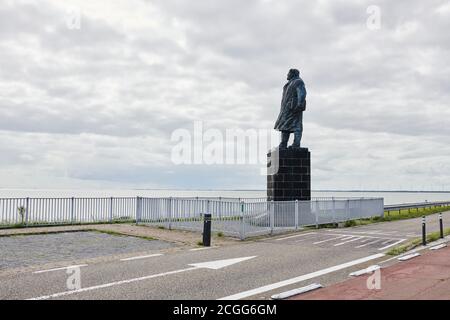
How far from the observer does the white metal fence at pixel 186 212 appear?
16.0m

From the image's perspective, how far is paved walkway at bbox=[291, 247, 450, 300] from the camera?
7.00 meters

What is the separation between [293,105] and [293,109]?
0.22 m

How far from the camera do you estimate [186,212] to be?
17922 millimetres

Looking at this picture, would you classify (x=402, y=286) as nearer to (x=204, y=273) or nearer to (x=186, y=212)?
(x=204, y=273)

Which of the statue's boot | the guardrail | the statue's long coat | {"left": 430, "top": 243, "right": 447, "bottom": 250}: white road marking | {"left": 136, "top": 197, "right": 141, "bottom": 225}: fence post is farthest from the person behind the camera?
the guardrail

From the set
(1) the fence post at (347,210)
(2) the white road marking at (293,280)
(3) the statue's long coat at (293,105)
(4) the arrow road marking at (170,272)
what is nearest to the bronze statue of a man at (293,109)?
(3) the statue's long coat at (293,105)

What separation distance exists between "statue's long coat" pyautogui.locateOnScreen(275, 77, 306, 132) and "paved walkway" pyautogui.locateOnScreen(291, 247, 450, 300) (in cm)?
1422

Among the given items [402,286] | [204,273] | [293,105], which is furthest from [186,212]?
[402,286]

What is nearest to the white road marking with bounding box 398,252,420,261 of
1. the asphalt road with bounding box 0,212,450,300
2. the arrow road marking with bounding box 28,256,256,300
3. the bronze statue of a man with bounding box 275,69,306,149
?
the asphalt road with bounding box 0,212,450,300

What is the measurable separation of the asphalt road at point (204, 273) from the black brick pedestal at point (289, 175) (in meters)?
8.75

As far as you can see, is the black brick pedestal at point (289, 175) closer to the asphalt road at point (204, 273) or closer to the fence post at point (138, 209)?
the fence post at point (138, 209)

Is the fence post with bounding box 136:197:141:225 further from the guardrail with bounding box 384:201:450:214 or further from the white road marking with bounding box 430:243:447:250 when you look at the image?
the guardrail with bounding box 384:201:450:214
